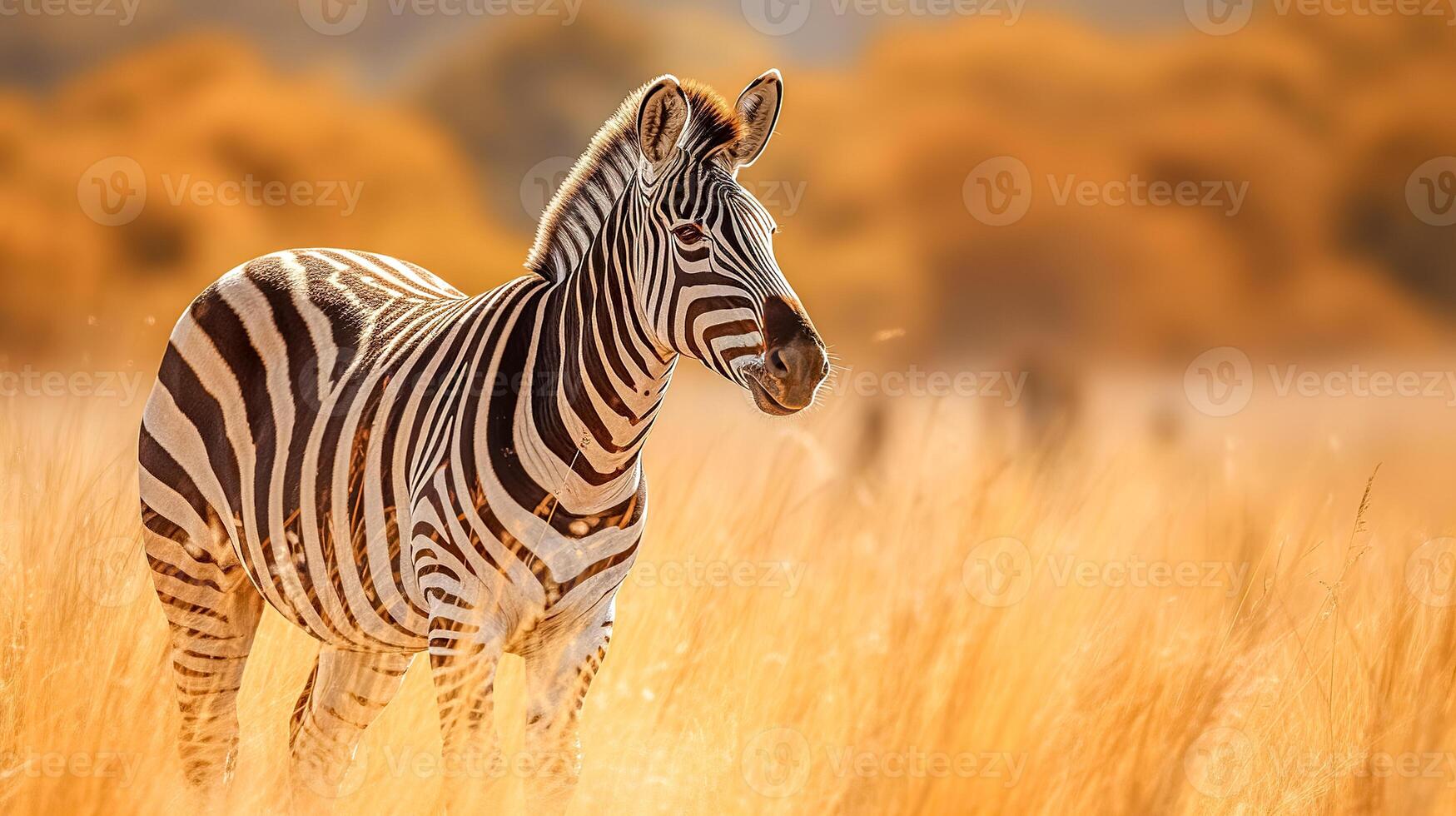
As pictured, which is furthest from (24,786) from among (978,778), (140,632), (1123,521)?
(1123,521)

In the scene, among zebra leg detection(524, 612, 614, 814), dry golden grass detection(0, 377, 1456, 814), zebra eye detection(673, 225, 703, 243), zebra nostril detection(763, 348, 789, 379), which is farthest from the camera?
zebra leg detection(524, 612, 614, 814)

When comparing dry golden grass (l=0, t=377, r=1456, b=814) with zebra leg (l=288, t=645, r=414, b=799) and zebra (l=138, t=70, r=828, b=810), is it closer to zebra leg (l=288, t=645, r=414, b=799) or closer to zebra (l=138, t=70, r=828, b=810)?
zebra leg (l=288, t=645, r=414, b=799)

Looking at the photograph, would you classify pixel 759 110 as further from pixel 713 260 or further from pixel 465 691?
pixel 465 691

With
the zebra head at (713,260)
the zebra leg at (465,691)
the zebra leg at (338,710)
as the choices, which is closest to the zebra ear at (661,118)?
the zebra head at (713,260)

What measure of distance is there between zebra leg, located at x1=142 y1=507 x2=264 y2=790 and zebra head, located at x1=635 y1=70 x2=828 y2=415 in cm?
216

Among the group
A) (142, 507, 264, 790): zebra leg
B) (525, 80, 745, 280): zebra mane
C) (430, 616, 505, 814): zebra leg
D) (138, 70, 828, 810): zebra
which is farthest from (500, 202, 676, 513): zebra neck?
(142, 507, 264, 790): zebra leg

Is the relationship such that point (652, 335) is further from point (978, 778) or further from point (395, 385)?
point (978, 778)

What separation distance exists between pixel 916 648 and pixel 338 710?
2.22m

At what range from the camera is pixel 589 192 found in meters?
3.65

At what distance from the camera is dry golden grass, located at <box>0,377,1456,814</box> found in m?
3.26

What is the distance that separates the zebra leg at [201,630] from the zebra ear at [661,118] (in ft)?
7.46

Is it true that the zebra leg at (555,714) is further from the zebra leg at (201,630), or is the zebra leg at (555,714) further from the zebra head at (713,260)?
the zebra leg at (201,630)

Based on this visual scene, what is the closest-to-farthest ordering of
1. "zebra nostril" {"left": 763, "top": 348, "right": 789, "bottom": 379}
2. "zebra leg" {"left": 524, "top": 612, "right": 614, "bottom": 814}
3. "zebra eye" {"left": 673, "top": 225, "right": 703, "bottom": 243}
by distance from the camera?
"zebra nostril" {"left": 763, "top": 348, "right": 789, "bottom": 379}
"zebra eye" {"left": 673, "top": 225, "right": 703, "bottom": 243}
"zebra leg" {"left": 524, "top": 612, "right": 614, "bottom": 814}

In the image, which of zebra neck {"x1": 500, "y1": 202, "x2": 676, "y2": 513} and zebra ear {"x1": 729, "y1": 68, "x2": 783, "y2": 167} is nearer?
zebra neck {"x1": 500, "y1": 202, "x2": 676, "y2": 513}
